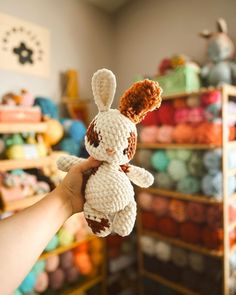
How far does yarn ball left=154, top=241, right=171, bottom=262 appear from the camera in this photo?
1598 millimetres

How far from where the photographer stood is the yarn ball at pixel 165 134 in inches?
59.1

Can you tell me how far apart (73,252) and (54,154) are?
1.87ft

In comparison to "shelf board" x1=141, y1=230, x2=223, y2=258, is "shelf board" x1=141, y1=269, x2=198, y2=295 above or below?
below

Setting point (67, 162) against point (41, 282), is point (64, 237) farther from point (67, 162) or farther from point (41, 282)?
point (67, 162)

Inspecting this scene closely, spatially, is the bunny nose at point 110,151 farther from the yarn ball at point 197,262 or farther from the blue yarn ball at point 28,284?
the yarn ball at point 197,262

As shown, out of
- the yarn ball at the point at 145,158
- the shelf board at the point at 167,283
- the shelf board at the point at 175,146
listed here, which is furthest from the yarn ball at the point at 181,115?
the shelf board at the point at 167,283

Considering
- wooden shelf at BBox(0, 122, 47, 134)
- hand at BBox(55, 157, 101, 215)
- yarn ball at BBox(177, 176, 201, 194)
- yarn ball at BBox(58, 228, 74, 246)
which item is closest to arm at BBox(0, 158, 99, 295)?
hand at BBox(55, 157, 101, 215)

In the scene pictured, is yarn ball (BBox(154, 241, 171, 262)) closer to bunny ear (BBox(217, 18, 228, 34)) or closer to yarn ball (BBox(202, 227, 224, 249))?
yarn ball (BBox(202, 227, 224, 249))

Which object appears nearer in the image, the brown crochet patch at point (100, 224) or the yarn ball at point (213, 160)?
the brown crochet patch at point (100, 224)

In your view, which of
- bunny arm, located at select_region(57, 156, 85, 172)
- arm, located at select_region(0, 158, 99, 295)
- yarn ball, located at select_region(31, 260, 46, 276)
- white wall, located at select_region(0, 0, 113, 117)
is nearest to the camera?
arm, located at select_region(0, 158, 99, 295)

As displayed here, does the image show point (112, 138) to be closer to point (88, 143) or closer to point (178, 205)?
point (88, 143)

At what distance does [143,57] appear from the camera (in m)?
1.92

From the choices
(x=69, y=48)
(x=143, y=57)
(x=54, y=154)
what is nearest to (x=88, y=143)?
(x=54, y=154)

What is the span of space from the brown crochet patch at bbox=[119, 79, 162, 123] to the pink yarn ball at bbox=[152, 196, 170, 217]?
121 centimetres
